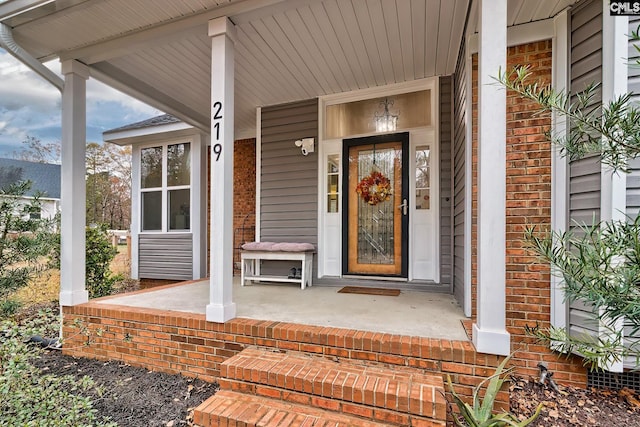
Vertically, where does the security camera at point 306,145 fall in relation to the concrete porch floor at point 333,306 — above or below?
above

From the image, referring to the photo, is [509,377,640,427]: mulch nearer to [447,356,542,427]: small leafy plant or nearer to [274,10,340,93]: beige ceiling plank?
[447,356,542,427]: small leafy plant

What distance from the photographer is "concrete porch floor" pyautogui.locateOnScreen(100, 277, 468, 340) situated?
230 centimetres

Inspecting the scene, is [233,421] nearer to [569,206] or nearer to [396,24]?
[569,206]

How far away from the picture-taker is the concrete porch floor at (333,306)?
2301mm

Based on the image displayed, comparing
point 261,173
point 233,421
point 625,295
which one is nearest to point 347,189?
point 261,173

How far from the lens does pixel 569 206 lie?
2232 millimetres

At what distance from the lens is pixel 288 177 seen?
4.47 metres

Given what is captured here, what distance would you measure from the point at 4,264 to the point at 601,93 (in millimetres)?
5208

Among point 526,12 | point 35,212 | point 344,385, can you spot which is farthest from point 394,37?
point 35,212

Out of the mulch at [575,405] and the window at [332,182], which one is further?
the window at [332,182]

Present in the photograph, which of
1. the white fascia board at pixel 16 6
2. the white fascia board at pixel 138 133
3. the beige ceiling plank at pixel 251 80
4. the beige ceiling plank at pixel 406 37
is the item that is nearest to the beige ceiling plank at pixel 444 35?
the beige ceiling plank at pixel 406 37

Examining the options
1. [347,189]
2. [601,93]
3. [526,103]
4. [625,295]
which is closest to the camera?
[625,295]

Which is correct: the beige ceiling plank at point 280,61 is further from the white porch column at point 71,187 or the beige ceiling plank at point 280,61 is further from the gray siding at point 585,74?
the gray siding at point 585,74

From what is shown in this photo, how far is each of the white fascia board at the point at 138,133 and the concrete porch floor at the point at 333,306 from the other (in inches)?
116
